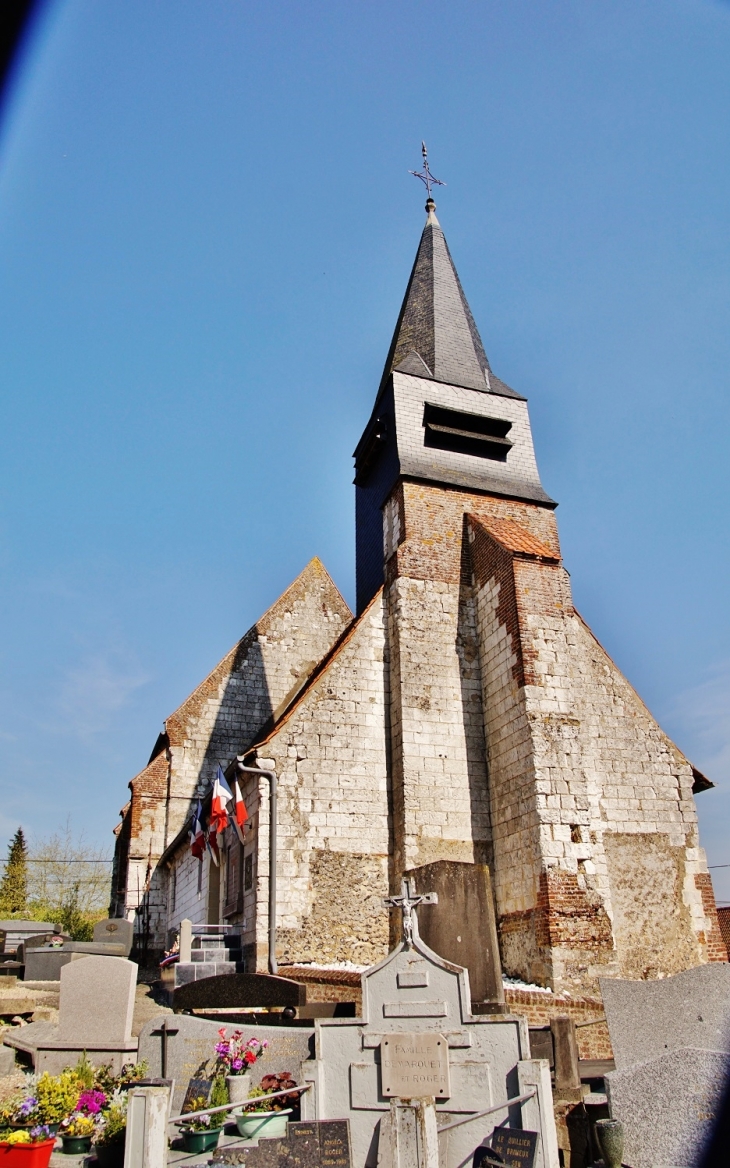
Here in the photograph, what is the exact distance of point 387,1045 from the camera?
6.35 m

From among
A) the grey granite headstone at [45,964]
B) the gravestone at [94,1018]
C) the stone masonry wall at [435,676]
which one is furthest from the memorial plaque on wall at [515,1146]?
the grey granite headstone at [45,964]

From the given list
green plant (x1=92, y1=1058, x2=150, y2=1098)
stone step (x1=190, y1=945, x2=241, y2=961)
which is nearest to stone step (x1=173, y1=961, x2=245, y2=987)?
stone step (x1=190, y1=945, x2=241, y2=961)

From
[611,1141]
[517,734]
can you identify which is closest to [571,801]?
[517,734]

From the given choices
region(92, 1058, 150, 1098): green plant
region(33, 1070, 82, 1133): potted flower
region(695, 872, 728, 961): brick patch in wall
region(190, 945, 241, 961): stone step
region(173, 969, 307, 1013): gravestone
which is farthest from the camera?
region(695, 872, 728, 961): brick patch in wall

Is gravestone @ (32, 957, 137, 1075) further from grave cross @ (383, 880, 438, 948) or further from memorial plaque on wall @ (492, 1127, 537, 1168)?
memorial plaque on wall @ (492, 1127, 537, 1168)

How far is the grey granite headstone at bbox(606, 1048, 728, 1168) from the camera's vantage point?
211 inches

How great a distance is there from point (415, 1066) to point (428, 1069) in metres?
0.10

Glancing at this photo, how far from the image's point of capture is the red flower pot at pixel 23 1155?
5.42 meters

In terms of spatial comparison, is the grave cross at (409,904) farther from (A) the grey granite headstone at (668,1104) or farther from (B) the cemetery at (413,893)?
(A) the grey granite headstone at (668,1104)

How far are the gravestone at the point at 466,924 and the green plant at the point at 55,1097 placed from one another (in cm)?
356

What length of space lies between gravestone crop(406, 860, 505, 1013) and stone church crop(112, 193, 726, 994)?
5.76ft

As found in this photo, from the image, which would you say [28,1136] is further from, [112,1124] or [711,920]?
[711,920]

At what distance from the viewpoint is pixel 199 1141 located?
5.95 meters

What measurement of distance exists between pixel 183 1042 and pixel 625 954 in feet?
20.4
